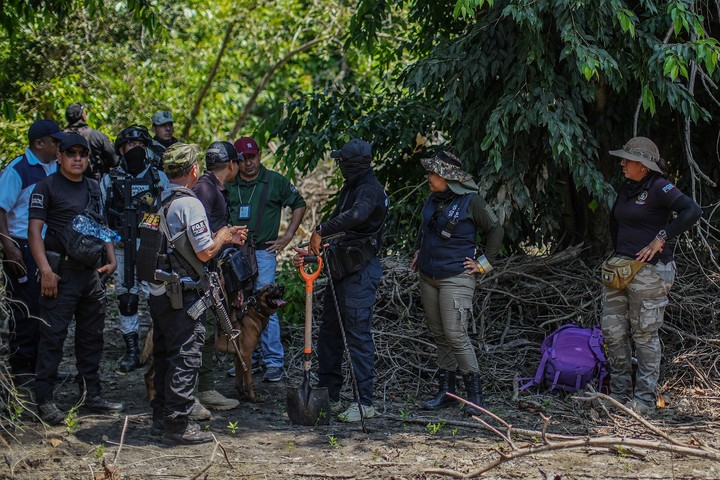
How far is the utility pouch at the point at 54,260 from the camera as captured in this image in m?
6.15

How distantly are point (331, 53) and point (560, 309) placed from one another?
8.61 metres

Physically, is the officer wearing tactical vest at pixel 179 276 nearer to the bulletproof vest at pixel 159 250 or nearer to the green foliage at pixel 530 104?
the bulletproof vest at pixel 159 250

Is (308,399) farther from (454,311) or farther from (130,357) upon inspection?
(130,357)

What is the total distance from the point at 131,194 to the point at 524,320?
144 inches

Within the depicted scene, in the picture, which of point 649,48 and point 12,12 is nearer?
point 649,48

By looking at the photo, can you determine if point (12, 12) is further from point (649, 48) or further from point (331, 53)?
point (331, 53)

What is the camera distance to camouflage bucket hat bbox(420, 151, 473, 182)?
6562 mm

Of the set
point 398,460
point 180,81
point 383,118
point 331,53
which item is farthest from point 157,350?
point 331,53

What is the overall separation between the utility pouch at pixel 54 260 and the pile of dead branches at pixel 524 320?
96.5 inches

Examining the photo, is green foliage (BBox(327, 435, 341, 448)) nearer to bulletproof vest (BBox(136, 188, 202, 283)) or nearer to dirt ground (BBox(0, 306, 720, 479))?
dirt ground (BBox(0, 306, 720, 479))

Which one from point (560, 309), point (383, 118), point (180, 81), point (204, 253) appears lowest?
point (560, 309)

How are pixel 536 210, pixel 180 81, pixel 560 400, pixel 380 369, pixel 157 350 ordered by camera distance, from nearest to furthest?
pixel 157 350 < pixel 560 400 < pixel 380 369 < pixel 536 210 < pixel 180 81

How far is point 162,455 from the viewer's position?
550cm

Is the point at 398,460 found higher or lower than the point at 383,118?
lower
